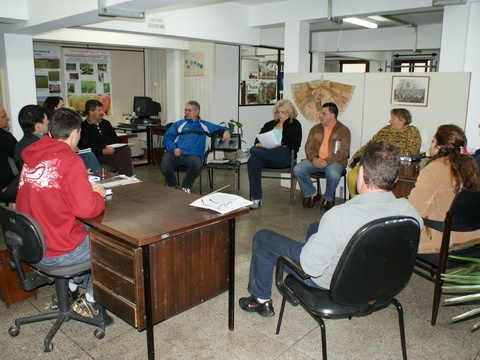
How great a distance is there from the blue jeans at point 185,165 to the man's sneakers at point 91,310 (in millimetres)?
2717

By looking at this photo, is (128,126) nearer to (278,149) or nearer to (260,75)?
(260,75)

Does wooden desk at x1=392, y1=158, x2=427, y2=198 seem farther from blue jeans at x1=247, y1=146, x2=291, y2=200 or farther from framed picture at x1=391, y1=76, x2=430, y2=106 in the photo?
blue jeans at x1=247, y1=146, x2=291, y2=200

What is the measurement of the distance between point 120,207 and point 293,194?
3.43m

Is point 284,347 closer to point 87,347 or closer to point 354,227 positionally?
point 354,227

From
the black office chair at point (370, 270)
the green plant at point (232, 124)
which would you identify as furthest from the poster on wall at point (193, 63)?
the black office chair at point (370, 270)

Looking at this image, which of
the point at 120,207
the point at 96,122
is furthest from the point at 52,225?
the point at 96,122

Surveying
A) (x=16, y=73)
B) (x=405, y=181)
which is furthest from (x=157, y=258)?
(x=16, y=73)

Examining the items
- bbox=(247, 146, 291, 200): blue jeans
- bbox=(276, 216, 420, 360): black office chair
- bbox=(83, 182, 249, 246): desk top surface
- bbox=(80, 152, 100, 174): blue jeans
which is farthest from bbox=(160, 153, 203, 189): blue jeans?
bbox=(276, 216, 420, 360): black office chair

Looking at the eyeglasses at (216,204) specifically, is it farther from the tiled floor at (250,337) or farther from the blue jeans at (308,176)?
the blue jeans at (308,176)

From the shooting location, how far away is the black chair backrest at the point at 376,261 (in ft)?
6.00

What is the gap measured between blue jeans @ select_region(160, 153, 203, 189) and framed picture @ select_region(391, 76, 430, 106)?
249cm

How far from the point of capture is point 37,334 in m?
2.63

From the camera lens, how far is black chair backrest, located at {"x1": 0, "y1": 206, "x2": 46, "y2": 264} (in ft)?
7.22

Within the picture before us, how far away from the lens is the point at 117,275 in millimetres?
2236
